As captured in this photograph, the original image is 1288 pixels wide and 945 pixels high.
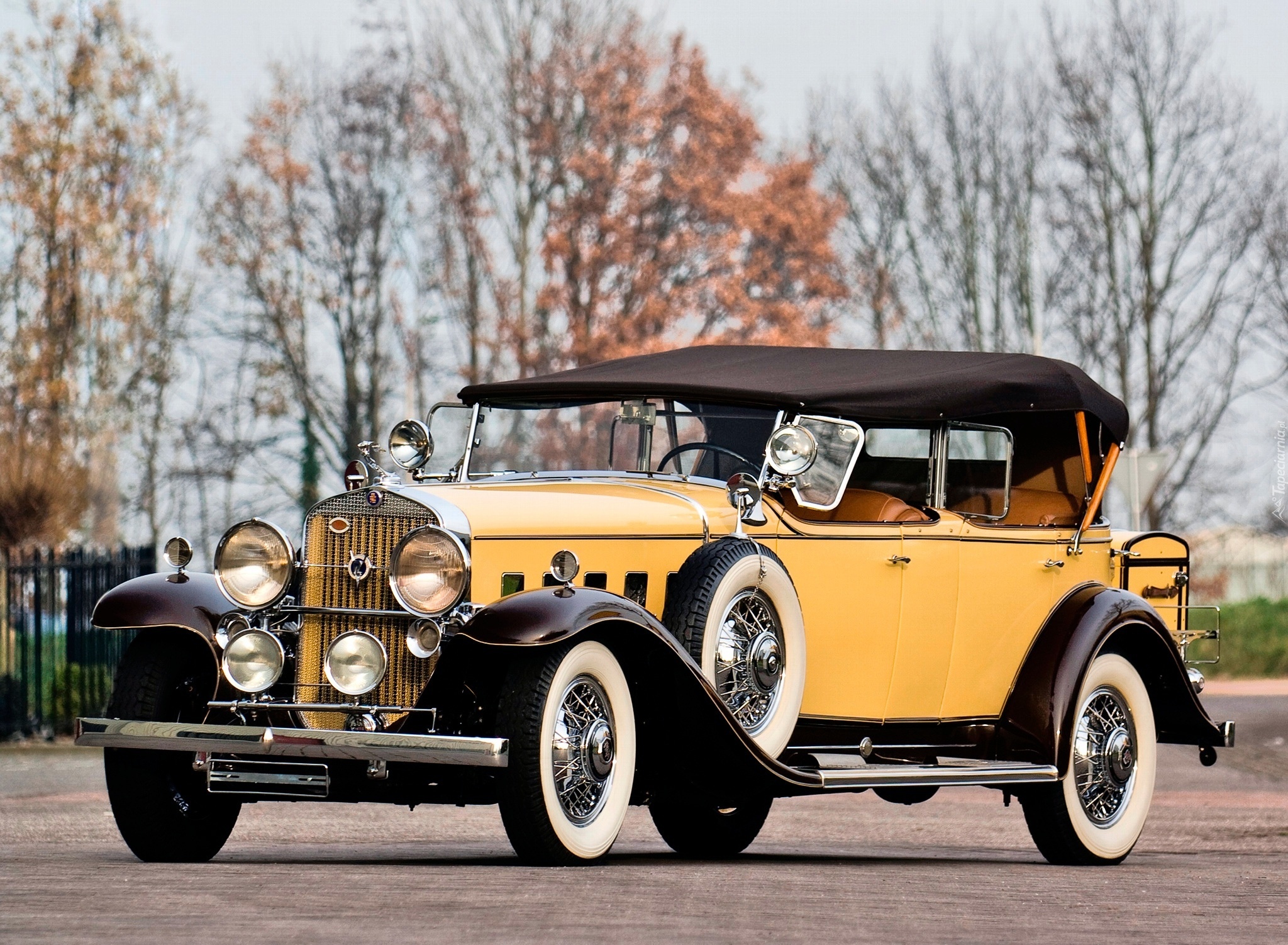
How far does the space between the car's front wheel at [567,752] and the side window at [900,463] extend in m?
2.37

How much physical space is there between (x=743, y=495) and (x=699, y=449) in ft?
2.53

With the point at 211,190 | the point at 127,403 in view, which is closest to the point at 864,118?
the point at 211,190

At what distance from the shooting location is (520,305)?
119ft

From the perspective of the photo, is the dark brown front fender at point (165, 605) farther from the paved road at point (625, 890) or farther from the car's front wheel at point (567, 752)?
the car's front wheel at point (567, 752)

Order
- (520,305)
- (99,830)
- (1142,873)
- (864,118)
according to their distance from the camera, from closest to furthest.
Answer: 1. (1142,873)
2. (99,830)
3. (520,305)
4. (864,118)

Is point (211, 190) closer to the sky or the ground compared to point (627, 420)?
closer to the sky

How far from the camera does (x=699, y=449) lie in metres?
9.30

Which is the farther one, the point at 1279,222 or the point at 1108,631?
the point at 1279,222

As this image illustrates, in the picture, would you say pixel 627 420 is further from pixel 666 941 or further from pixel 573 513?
pixel 666 941

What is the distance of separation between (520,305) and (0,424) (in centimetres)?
1046

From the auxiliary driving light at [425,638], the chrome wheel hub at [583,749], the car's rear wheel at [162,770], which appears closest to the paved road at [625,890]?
the car's rear wheel at [162,770]

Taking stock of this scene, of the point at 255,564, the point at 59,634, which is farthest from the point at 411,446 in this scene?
the point at 59,634

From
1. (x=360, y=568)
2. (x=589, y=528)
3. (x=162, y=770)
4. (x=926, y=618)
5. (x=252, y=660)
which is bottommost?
(x=162, y=770)

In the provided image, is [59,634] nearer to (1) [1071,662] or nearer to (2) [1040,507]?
(2) [1040,507]
